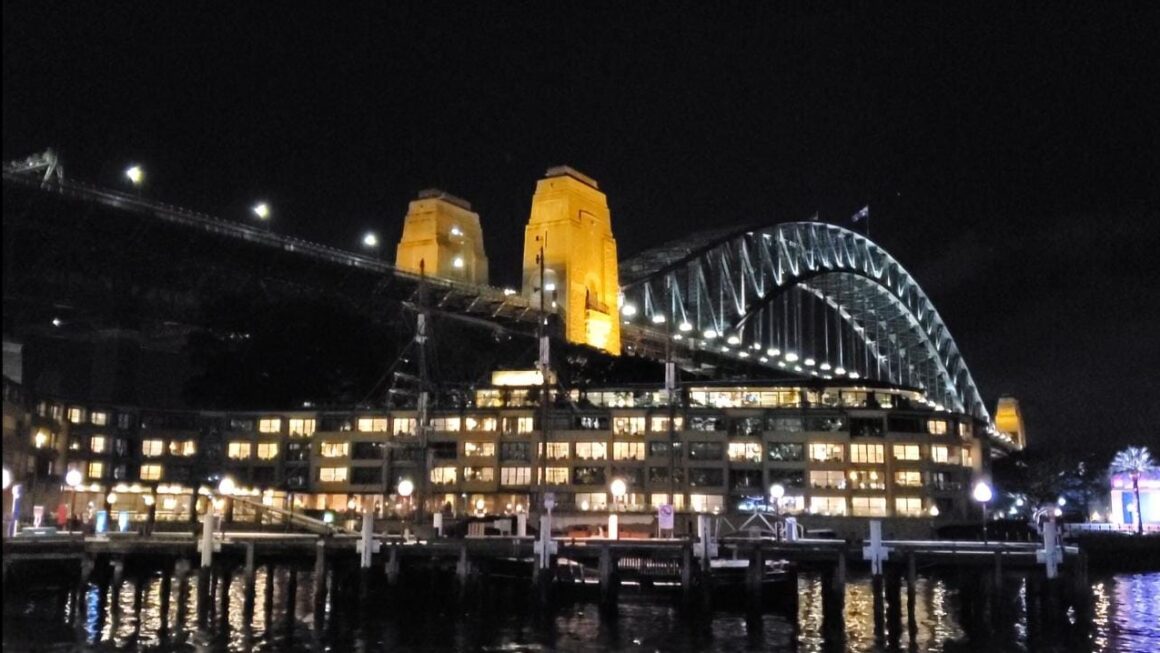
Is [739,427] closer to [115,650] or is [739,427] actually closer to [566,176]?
[566,176]

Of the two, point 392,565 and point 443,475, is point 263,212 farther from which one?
point 392,565

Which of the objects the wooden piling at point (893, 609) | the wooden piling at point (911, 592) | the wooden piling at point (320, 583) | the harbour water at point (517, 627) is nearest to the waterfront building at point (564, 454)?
the wooden piling at point (320, 583)

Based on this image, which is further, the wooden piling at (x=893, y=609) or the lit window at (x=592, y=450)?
the lit window at (x=592, y=450)

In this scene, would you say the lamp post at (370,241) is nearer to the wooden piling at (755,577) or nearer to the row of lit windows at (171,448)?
the row of lit windows at (171,448)

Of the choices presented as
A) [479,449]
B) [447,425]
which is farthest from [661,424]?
[447,425]

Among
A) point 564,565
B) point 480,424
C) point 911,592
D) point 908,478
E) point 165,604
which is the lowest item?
point 165,604

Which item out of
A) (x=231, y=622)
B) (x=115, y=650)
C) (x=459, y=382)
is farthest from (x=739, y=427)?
(x=115, y=650)

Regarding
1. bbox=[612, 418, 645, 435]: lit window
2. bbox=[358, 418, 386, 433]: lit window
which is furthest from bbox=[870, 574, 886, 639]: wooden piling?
bbox=[358, 418, 386, 433]: lit window

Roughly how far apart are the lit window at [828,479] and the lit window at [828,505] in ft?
4.19

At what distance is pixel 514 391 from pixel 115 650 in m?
84.0

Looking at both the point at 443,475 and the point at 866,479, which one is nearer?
the point at 866,479

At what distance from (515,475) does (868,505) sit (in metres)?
38.1

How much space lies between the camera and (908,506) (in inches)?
4126

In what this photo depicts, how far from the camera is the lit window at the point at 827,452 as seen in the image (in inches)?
4242
